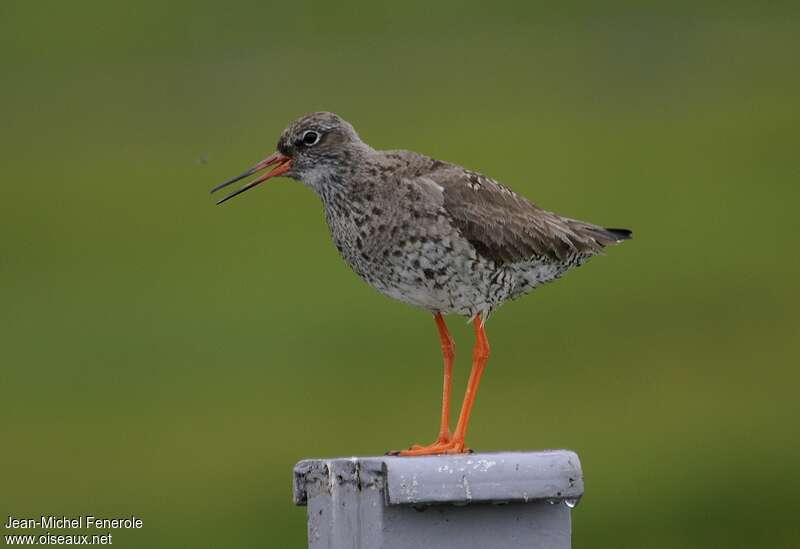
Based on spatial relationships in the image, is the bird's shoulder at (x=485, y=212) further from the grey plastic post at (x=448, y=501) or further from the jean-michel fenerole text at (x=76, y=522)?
the jean-michel fenerole text at (x=76, y=522)

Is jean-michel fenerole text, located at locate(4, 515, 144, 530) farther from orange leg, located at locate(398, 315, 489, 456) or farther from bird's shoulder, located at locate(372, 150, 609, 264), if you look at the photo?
bird's shoulder, located at locate(372, 150, 609, 264)

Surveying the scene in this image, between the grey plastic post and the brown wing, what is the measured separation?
3071 millimetres

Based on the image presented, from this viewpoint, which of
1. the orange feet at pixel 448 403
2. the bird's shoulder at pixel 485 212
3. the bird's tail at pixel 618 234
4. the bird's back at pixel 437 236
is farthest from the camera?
the bird's tail at pixel 618 234

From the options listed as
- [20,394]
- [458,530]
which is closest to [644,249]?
[20,394]

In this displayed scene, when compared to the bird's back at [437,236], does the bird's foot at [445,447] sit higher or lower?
→ lower

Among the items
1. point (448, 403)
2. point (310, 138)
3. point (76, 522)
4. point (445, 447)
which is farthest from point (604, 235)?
point (76, 522)

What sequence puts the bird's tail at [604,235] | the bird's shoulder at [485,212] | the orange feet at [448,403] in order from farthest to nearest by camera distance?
the bird's tail at [604,235] → the bird's shoulder at [485,212] → the orange feet at [448,403]

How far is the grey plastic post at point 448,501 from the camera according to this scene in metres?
5.86

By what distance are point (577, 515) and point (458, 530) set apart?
933 centimetres

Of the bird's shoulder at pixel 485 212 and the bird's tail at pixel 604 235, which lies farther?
the bird's tail at pixel 604 235

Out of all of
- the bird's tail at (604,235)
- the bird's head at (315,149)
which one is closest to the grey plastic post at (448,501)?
the bird's head at (315,149)

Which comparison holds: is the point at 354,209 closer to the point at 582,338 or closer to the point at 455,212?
the point at 455,212

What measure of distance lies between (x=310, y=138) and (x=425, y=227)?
91 centimetres

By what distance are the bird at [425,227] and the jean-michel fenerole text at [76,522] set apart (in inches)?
213
